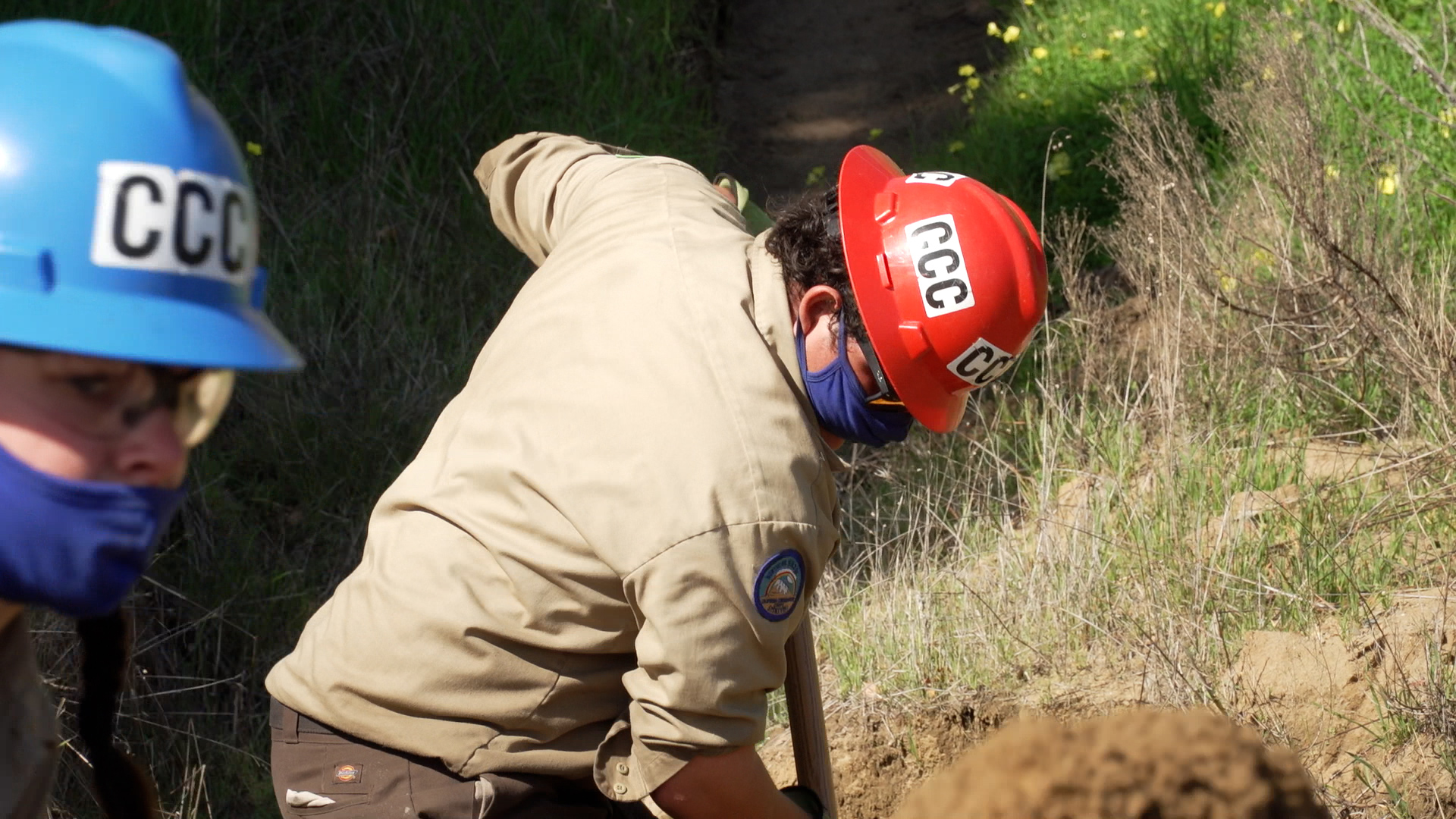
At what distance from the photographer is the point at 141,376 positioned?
4.76 feet

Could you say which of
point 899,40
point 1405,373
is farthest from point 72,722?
point 899,40

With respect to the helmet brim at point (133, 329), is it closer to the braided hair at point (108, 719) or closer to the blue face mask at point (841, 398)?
the braided hair at point (108, 719)

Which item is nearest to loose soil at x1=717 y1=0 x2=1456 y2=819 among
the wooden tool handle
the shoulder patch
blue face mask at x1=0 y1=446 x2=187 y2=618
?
the wooden tool handle

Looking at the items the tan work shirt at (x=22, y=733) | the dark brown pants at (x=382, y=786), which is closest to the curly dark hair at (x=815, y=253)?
the dark brown pants at (x=382, y=786)

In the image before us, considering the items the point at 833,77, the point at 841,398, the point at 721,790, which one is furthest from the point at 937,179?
the point at 833,77

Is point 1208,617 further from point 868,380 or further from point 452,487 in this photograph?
point 452,487

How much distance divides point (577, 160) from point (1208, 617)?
6.82 ft

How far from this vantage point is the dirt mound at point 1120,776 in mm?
1183

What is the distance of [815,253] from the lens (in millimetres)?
2428

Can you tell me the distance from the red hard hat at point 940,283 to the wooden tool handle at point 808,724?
747 millimetres

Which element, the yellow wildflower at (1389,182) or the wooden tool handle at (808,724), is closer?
the wooden tool handle at (808,724)

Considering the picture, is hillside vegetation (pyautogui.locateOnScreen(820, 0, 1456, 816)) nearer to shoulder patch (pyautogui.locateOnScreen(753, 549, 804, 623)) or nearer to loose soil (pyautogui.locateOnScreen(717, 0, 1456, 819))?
loose soil (pyautogui.locateOnScreen(717, 0, 1456, 819))

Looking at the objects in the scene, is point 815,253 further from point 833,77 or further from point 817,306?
point 833,77

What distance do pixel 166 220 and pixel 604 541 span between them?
90cm
